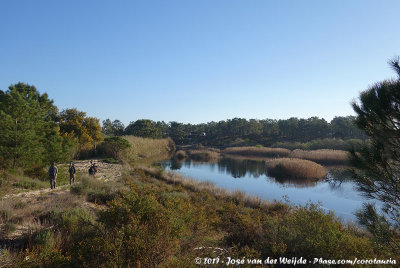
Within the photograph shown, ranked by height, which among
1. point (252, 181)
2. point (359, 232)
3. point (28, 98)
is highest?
point (28, 98)

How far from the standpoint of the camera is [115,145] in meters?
33.1

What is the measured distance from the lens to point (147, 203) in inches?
191

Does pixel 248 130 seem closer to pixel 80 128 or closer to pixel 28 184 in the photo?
pixel 80 128

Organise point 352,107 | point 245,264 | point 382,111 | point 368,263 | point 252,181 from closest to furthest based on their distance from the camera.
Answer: point 245,264
point 368,263
point 382,111
point 352,107
point 252,181

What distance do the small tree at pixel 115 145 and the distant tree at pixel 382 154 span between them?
31360 mm

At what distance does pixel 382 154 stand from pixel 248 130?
89.0 meters

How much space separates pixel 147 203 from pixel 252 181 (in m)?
21.4

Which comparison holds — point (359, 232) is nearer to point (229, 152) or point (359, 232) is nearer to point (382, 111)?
point (382, 111)

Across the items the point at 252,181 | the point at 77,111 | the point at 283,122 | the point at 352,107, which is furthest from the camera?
the point at 283,122

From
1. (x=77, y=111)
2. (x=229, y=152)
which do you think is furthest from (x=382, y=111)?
(x=229, y=152)

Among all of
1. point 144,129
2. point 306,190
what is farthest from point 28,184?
point 144,129

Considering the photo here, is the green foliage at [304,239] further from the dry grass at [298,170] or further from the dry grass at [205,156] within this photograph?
the dry grass at [205,156]

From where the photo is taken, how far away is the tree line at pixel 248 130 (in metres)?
76.1

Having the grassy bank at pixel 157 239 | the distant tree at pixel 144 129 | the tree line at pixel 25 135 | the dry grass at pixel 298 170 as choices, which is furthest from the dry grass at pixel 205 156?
the grassy bank at pixel 157 239
